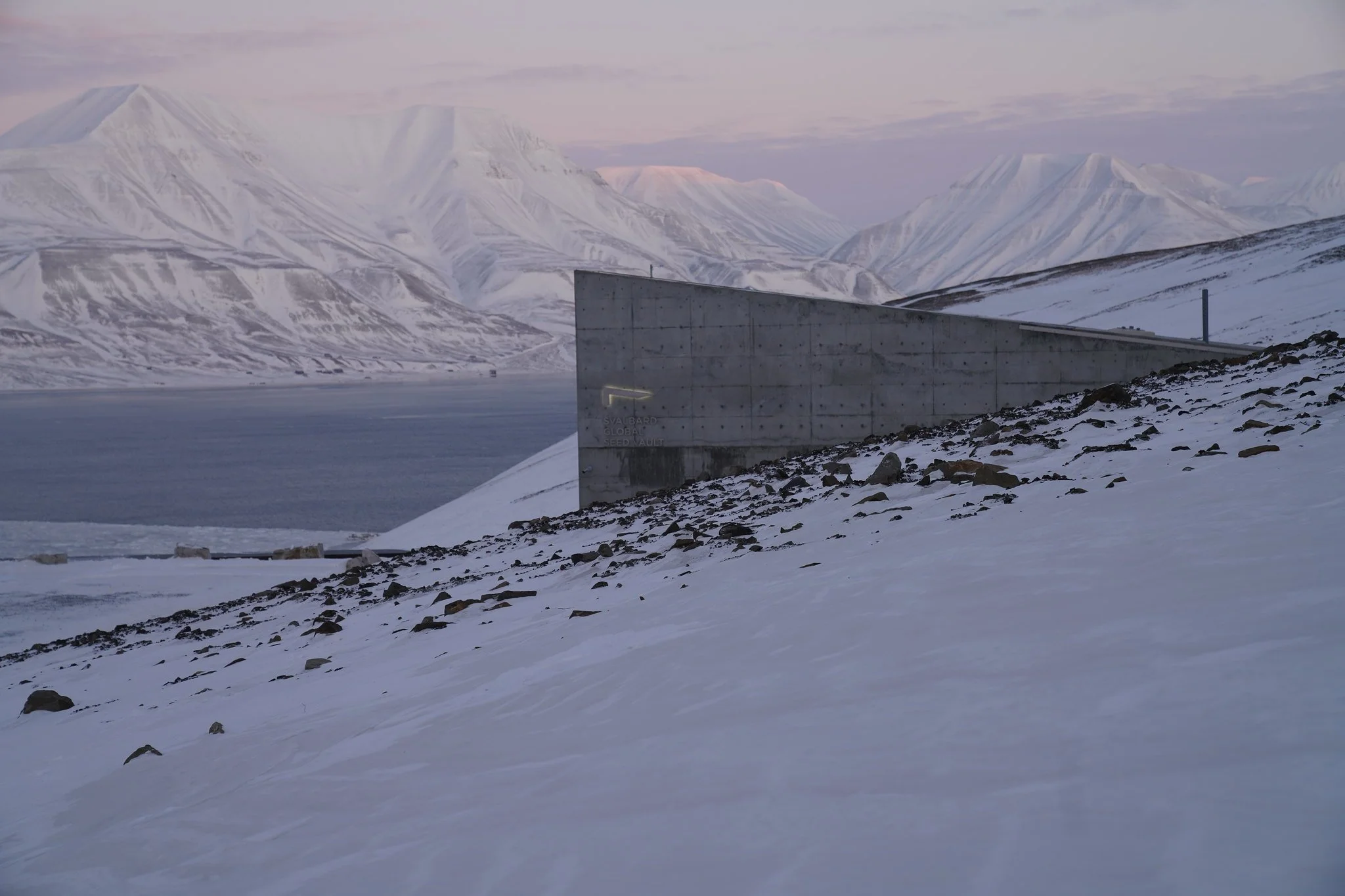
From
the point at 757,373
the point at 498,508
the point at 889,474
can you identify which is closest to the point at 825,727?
the point at 889,474

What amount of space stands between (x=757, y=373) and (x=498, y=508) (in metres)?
10.5

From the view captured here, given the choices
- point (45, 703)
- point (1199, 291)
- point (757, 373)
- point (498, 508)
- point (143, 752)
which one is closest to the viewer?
point (143, 752)

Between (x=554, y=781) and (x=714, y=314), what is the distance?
2007 cm

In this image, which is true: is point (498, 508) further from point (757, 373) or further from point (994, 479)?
point (994, 479)

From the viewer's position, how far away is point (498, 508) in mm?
32062

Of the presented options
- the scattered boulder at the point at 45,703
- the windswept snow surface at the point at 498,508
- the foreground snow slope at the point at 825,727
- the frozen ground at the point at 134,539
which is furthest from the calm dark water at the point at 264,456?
the foreground snow slope at the point at 825,727

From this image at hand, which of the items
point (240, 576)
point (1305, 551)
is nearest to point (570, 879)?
point (1305, 551)

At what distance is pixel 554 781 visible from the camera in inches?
190

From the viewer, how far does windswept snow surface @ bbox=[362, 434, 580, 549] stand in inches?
1142

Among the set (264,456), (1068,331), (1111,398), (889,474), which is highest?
(1068,331)

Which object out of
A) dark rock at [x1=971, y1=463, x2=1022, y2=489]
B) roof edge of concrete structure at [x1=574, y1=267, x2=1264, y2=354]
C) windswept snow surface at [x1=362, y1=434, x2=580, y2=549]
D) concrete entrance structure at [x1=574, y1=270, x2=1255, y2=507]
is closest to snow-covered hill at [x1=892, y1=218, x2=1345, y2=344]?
roof edge of concrete structure at [x1=574, y1=267, x2=1264, y2=354]

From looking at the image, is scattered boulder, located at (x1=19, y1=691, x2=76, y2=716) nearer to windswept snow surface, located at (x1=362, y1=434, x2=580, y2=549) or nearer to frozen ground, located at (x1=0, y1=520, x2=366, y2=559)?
windswept snow surface, located at (x1=362, y1=434, x2=580, y2=549)

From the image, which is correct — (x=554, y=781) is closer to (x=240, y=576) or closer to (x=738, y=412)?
(x=240, y=576)

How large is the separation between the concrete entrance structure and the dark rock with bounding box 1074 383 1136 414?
7.62m
